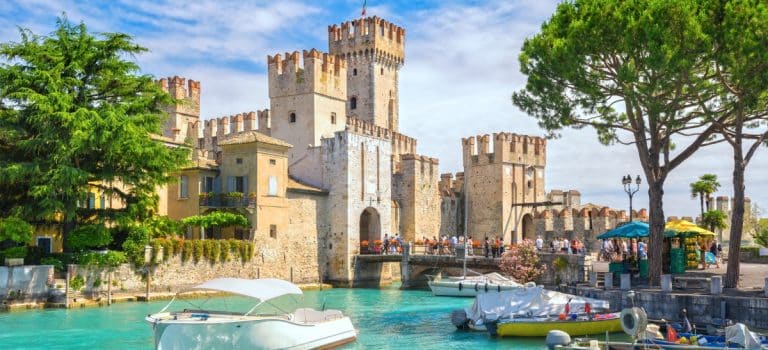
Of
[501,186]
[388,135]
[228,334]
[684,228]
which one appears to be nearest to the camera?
[228,334]

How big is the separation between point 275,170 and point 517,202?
58.3ft

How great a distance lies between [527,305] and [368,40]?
3690cm

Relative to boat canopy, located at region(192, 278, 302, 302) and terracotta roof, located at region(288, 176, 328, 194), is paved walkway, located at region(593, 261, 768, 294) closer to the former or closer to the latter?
boat canopy, located at region(192, 278, 302, 302)

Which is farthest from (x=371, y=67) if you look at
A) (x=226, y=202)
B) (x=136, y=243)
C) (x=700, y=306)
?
(x=700, y=306)

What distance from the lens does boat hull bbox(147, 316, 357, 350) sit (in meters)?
18.7

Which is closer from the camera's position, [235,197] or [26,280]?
[26,280]

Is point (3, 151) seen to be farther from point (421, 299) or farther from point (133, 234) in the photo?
point (421, 299)

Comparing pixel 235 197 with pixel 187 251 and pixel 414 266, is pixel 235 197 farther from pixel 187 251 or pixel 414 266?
pixel 414 266

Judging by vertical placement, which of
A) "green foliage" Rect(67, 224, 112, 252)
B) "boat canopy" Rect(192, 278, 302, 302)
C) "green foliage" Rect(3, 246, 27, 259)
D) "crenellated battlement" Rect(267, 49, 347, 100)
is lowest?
"boat canopy" Rect(192, 278, 302, 302)

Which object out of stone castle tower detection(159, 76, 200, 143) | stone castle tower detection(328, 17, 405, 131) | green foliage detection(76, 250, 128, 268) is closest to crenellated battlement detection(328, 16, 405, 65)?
stone castle tower detection(328, 17, 405, 131)

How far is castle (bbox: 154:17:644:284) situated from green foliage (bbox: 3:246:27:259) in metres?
8.82

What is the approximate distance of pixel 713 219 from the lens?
46812 mm

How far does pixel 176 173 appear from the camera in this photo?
39656mm

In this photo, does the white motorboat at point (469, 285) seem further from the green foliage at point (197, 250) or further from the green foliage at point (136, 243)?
the green foliage at point (136, 243)
